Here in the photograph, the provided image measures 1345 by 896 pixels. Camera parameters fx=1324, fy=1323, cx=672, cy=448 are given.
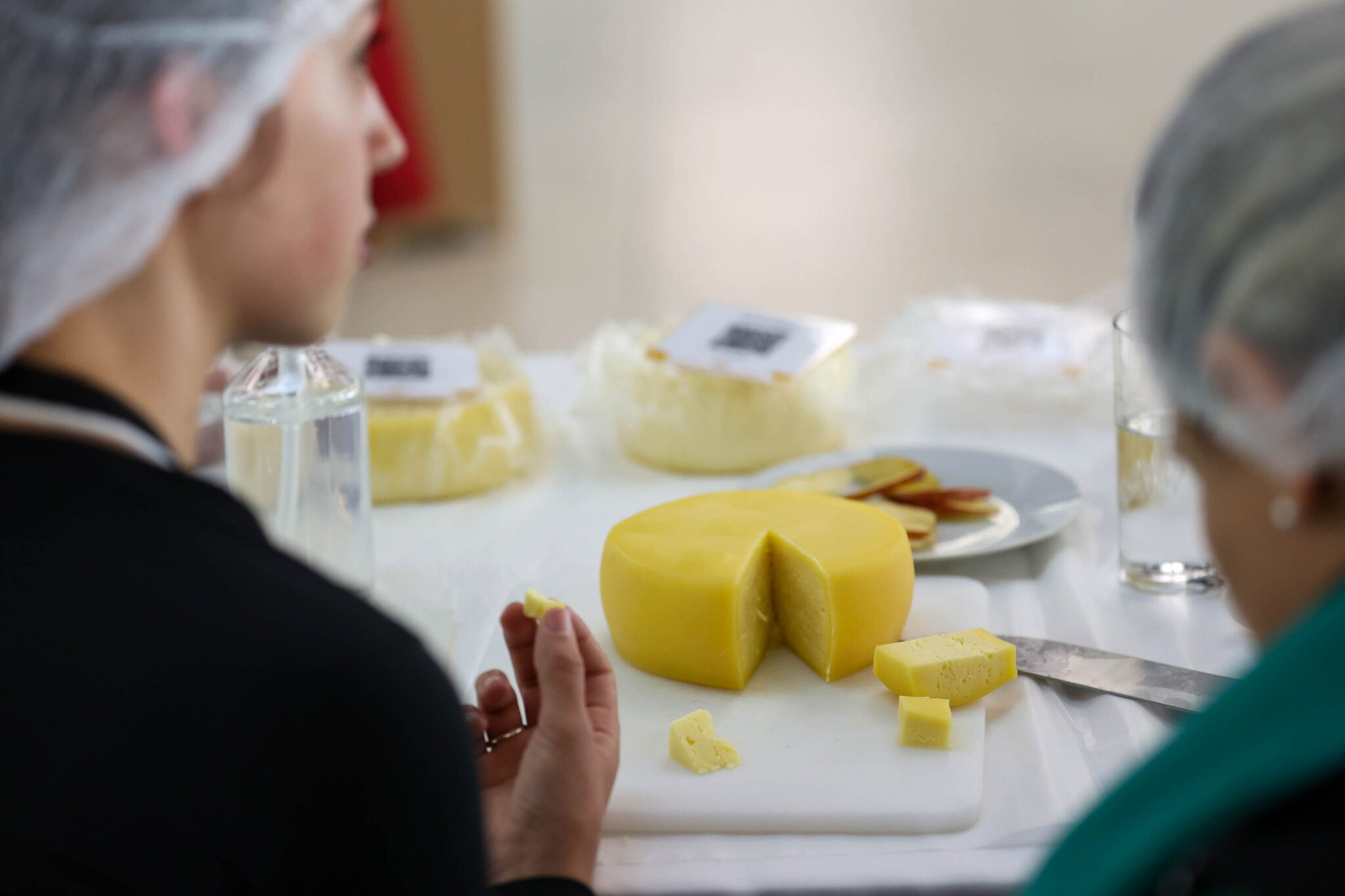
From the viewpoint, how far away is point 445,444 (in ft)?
5.15

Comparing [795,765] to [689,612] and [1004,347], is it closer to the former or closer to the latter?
[689,612]

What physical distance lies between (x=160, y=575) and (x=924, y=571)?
88 cm

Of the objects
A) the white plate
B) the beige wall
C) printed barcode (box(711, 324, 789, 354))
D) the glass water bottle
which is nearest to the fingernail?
the glass water bottle

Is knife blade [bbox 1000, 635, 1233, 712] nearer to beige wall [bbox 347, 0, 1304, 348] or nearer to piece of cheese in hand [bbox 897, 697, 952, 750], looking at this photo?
piece of cheese in hand [bbox 897, 697, 952, 750]

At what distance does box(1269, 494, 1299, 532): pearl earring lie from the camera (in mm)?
577

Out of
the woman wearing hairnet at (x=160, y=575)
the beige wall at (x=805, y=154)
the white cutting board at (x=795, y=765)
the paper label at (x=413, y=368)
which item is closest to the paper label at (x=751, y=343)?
the paper label at (x=413, y=368)

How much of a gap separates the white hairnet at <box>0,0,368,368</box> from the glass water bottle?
615mm

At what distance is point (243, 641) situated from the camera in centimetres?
63

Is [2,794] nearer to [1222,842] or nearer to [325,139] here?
[325,139]

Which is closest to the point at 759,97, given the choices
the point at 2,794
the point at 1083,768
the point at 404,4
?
the point at 404,4

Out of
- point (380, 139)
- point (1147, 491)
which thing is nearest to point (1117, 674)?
point (1147, 491)

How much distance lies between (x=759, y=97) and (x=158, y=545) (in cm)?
579

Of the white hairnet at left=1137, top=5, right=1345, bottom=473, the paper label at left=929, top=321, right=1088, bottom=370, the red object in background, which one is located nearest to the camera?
the white hairnet at left=1137, top=5, right=1345, bottom=473

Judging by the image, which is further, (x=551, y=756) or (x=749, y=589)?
(x=749, y=589)
